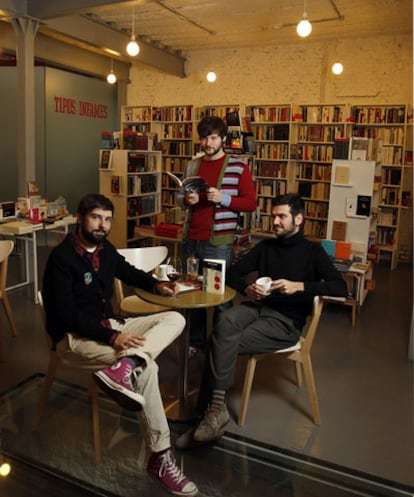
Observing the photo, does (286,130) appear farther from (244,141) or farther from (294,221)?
(294,221)

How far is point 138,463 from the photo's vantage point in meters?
2.44

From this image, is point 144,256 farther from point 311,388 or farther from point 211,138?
point 311,388

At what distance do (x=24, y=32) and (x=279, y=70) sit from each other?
4.52 m

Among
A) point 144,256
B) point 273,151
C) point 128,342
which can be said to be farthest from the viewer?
point 273,151

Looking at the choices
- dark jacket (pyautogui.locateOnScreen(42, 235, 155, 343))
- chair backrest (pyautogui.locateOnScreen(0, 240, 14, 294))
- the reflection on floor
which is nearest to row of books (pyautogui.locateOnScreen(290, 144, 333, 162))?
chair backrest (pyautogui.locateOnScreen(0, 240, 14, 294))

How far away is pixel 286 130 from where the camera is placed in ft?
26.5

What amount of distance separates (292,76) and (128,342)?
737cm

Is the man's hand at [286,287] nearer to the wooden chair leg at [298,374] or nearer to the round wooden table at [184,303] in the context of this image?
the round wooden table at [184,303]

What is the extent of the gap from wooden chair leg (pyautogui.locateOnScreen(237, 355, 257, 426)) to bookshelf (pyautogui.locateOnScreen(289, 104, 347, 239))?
18.2 feet

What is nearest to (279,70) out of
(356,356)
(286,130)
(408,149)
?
(286,130)

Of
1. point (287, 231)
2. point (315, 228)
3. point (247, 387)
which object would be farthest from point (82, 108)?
point (247, 387)

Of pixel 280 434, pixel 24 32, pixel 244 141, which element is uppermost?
pixel 24 32

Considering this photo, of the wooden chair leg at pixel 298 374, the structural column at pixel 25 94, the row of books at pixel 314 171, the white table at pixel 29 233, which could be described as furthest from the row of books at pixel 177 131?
the wooden chair leg at pixel 298 374

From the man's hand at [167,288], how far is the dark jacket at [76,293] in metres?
0.27
